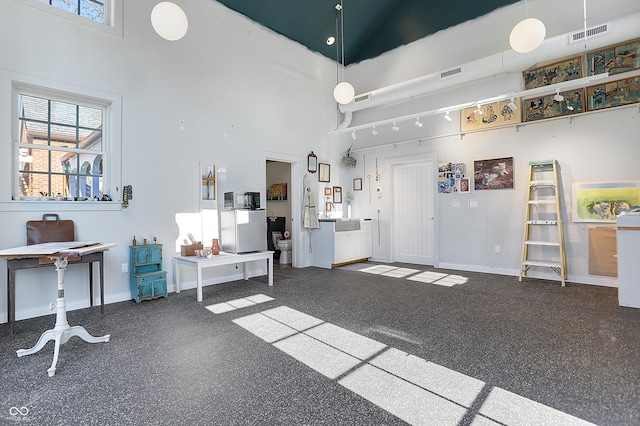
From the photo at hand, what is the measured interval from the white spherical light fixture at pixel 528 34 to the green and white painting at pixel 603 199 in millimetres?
2570

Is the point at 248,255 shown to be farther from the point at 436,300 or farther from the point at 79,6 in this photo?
the point at 79,6

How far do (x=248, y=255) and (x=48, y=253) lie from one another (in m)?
2.59

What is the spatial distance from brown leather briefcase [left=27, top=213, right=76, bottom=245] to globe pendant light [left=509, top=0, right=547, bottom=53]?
17.5 feet

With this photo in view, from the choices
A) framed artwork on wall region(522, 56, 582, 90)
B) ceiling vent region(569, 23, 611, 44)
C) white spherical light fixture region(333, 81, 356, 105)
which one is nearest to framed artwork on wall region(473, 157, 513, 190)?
framed artwork on wall region(522, 56, 582, 90)

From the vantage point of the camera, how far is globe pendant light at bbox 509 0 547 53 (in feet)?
10.8

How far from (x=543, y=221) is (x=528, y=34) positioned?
282 centimetres

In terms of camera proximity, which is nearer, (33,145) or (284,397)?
(284,397)

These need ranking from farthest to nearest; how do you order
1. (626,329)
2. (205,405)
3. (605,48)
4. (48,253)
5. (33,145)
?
(605,48) → (33,145) → (626,329) → (48,253) → (205,405)

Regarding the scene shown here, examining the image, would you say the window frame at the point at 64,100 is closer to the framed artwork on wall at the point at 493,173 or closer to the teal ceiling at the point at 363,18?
the teal ceiling at the point at 363,18

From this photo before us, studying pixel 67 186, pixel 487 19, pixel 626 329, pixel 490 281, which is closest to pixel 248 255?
pixel 67 186

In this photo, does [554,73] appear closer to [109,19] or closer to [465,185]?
[465,185]

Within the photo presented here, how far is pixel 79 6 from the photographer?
3926 mm

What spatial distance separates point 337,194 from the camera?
7.35 m

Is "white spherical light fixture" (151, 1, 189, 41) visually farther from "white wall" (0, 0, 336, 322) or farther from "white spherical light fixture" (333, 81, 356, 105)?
"white spherical light fixture" (333, 81, 356, 105)
